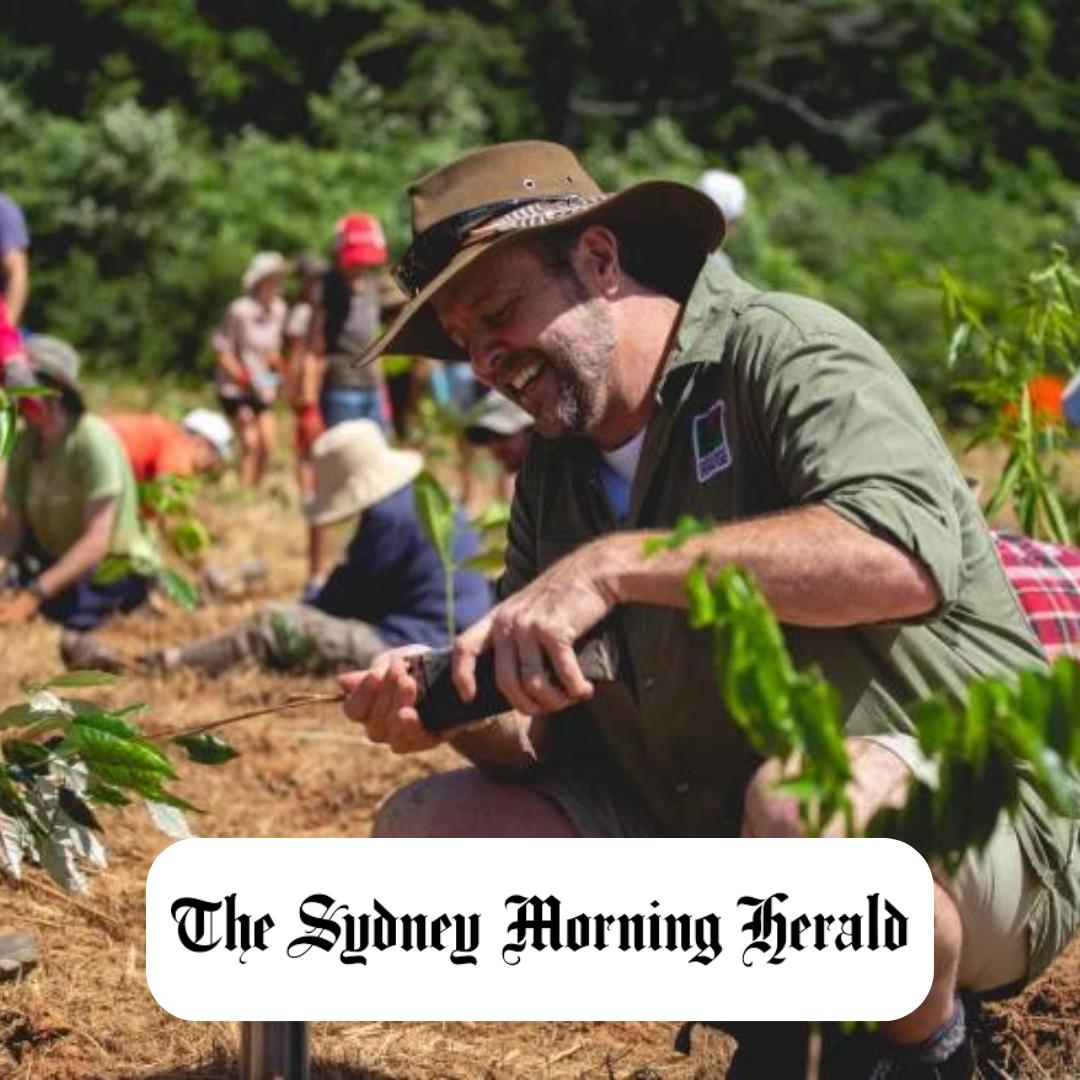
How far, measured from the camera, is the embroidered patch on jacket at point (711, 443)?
Answer: 2.62m

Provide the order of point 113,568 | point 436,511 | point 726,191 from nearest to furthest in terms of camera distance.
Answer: point 436,511, point 113,568, point 726,191

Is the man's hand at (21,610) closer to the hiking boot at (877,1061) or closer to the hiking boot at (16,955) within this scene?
the hiking boot at (16,955)

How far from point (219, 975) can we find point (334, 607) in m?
4.03

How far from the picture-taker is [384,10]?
25016 mm

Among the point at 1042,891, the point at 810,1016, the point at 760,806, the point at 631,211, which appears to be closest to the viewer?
the point at 810,1016

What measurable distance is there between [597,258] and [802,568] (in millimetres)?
612

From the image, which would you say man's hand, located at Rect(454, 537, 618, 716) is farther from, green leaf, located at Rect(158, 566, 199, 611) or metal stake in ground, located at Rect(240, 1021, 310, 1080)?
green leaf, located at Rect(158, 566, 199, 611)

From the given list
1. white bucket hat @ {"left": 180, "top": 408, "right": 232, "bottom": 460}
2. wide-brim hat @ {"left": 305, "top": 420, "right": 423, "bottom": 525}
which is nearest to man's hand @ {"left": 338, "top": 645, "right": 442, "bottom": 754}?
wide-brim hat @ {"left": 305, "top": 420, "right": 423, "bottom": 525}

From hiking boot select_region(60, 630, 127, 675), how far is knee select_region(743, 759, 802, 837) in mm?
3739

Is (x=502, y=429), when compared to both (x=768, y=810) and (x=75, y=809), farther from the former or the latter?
(x=768, y=810)

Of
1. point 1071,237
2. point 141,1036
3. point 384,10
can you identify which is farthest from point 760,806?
point 384,10

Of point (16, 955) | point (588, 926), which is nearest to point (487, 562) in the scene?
point (16, 955)

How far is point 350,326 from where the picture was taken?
886 centimetres

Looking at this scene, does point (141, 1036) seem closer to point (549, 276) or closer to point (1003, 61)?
point (549, 276)
